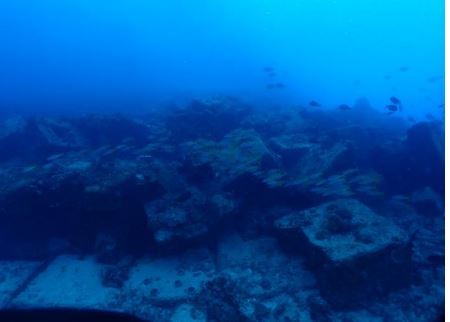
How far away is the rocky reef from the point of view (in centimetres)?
693

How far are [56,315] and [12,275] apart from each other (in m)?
7.45

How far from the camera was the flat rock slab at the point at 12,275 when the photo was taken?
767 cm

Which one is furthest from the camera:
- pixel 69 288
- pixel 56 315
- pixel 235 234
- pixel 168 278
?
pixel 235 234

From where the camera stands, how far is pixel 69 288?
777cm

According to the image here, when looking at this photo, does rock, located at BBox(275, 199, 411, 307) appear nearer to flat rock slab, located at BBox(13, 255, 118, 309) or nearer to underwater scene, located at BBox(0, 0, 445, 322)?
underwater scene, located at BBox(0, 0, 445, 322)

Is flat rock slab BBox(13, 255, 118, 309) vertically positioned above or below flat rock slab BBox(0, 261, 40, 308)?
above

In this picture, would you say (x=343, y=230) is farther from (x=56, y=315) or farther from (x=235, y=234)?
(x=56, y=315)

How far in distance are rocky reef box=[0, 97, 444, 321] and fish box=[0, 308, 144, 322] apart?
16.0ft

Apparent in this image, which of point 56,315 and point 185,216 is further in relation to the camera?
point 185,216

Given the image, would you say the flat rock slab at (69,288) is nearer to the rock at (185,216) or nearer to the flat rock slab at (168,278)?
the flat rock slab at (168,278)

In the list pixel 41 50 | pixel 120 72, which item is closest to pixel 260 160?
pixel 120 72

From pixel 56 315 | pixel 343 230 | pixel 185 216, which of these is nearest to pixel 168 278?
pixel 185 216

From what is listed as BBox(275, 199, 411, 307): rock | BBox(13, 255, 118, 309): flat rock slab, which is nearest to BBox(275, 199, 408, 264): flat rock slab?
BBox(275, 199, 411, 307): rock

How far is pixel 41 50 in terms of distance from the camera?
98.1 metres
